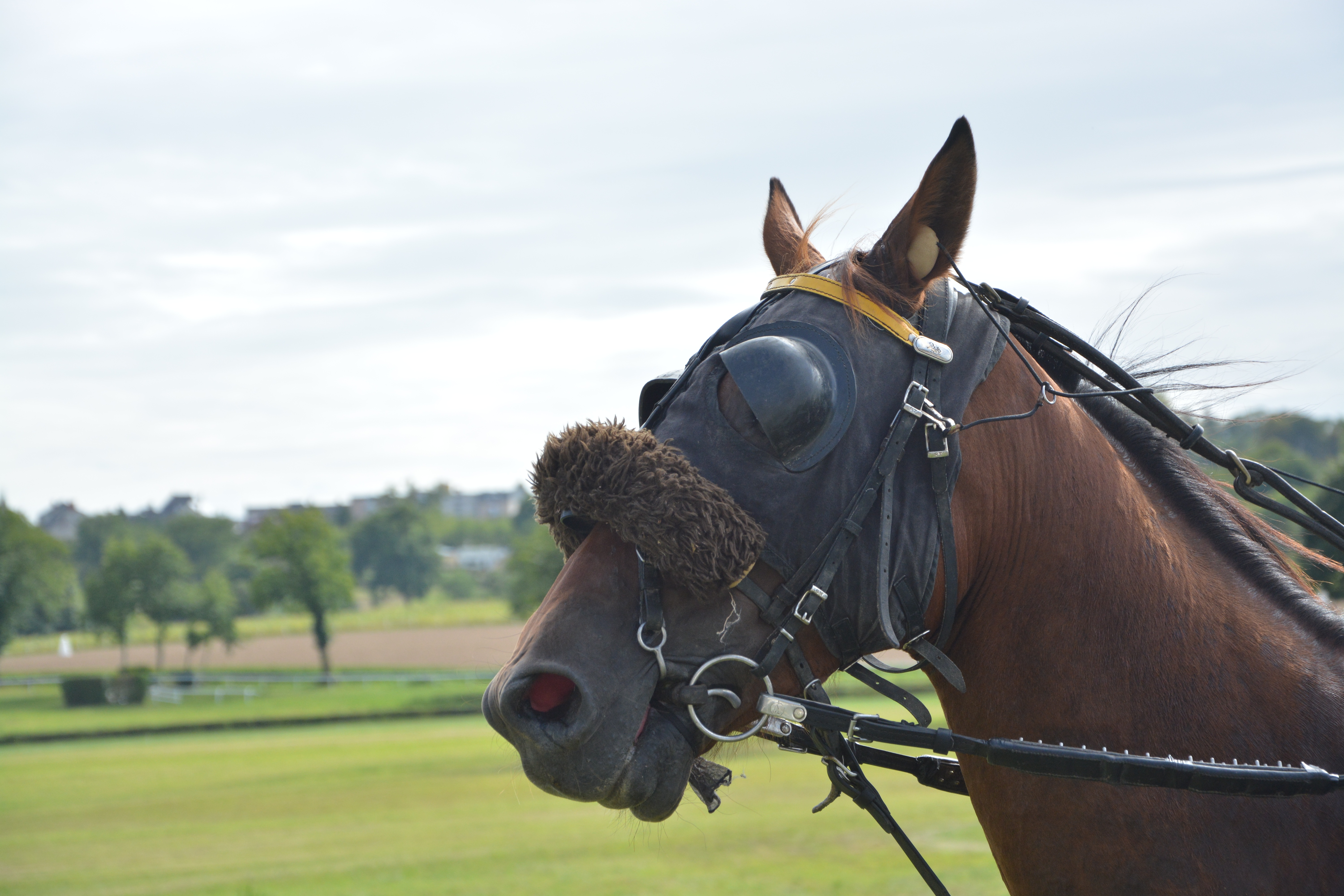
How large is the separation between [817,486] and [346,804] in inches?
757

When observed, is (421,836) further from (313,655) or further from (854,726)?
(313,655)

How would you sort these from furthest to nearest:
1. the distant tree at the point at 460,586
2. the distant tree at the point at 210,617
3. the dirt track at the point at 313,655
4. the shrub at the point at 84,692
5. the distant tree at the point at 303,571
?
the distant tree at the point at 460,586 < the distant tree at the point at 303,571 < the distant tree at the point at 210,617 < the dirt track at the point at 313,655 < the shrub at the point at 84,692

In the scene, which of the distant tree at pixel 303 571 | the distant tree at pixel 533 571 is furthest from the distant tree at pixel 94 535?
the distant tree at pixel 533 571

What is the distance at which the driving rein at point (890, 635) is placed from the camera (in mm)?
1875

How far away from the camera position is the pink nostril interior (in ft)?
5.79

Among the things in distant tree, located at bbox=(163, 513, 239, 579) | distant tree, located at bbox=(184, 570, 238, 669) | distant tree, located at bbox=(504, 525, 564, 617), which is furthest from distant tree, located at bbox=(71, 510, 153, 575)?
distant tree, located at bbox=(504, 525, 564, 617)

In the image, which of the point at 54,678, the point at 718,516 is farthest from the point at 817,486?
the point at 54,678

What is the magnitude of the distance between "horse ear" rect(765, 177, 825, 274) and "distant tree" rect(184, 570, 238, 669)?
219 ft

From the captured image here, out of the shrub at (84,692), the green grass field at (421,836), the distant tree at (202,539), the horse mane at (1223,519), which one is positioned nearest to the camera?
the horse mane at (1223,519)

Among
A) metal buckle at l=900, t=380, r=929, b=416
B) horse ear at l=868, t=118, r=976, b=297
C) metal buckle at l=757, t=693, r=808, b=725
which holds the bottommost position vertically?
metal buckle at l=757, t=693, r=808, b=725

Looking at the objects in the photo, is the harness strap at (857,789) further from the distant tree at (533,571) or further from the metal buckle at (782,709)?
the distant tree at (533,571)

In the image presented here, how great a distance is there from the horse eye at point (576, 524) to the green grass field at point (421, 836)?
4.81m

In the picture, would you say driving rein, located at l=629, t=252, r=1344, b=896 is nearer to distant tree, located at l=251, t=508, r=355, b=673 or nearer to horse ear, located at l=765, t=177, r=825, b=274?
horse ear, located at l=765, t=177, r=825, b=274

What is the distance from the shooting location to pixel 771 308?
2.10 m
